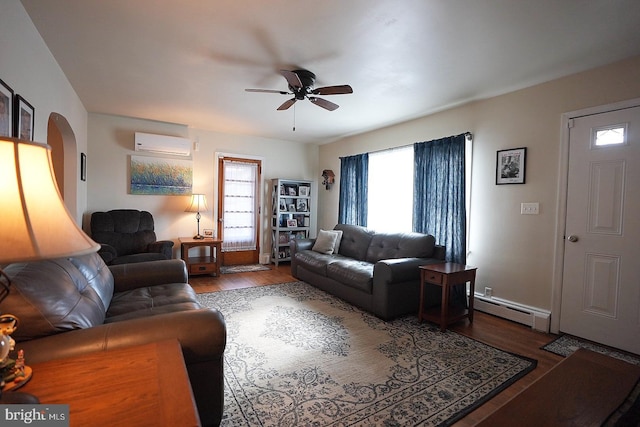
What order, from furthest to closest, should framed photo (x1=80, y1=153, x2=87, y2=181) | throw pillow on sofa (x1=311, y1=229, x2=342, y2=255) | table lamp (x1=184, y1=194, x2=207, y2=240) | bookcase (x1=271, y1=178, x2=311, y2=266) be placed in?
1. bookcase (x1=271, y1=178, x2=311, y2=266)
2. table lamp (x1=184, y1=194, x2=207, y2=240)
3. throw pillow on sofa (x1=311, y1=229, x2=342, y2=255)
4. framed photo (x1=80, y1=153, x2=87, y2=181)

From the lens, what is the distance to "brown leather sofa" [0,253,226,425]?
3.91ft

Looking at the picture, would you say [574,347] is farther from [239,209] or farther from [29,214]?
[239,209]

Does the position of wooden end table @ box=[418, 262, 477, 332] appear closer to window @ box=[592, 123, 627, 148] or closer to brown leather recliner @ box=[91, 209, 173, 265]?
window @ box=[592, 123, 627, 148]

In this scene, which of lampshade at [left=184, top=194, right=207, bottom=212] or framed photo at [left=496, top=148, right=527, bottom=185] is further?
lampshade at [left=184, top=194, right=207, bottom=212]

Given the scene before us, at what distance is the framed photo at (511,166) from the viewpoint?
3166 mm

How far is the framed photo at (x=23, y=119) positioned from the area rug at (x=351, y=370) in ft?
6.78

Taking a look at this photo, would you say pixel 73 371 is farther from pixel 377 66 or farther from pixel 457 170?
pixel 457 170

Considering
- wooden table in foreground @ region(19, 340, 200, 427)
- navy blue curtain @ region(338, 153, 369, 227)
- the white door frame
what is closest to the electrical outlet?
the white door frame

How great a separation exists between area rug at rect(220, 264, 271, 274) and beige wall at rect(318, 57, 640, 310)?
3.51m

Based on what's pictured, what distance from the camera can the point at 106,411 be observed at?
78 centimetres

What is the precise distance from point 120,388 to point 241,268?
470cm

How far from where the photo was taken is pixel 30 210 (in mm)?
669

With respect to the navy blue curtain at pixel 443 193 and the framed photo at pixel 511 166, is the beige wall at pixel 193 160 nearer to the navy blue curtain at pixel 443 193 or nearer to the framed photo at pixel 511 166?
the navy blue curtain at pixel 443 193

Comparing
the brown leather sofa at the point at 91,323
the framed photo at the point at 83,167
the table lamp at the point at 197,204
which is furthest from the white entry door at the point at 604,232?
the framed photo at the point at 83,167
